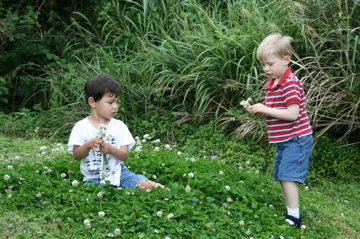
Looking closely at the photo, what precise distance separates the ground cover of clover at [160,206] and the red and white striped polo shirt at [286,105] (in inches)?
27.0

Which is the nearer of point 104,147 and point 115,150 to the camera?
point 104,147

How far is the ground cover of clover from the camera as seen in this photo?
3887mm

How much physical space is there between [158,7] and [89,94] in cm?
507

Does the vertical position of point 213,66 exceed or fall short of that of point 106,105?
it falls short

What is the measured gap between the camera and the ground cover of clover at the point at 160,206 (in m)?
3.89

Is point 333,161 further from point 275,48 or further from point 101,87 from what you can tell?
point 101,87

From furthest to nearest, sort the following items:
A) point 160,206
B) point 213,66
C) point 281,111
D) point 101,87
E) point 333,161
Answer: point 213,66
point 333,161
point 101,87
point 281,111
point 160,206

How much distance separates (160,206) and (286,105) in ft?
4.58

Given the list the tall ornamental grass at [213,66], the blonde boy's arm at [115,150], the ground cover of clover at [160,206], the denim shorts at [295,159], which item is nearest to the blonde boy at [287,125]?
the denim shorts at [295,159]

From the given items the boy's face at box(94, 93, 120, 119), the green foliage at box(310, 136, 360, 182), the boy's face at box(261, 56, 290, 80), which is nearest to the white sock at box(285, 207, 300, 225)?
the boy's face at box(261, 56, 290, 80)

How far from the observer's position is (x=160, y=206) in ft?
13.8

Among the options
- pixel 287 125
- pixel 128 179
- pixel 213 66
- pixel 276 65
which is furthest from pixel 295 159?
pixel 213 66

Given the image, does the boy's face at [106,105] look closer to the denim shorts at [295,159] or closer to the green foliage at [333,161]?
the denim shorts at [295,159]

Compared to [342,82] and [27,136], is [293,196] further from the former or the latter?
[27,136]
